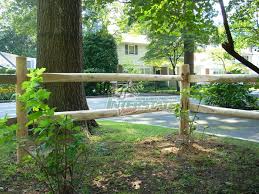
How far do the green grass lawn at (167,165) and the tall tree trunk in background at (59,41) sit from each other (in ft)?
3.34

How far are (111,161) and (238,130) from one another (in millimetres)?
4161

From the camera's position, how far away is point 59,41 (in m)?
6.09

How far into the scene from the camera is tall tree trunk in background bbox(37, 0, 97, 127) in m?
6.08

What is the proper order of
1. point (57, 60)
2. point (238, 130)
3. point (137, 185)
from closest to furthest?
point (137, 185), point (57, 60), point (238, 130)

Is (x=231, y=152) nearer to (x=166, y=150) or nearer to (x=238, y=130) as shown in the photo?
(x=166, y=150)

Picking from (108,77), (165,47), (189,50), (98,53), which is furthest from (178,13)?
(165,47)

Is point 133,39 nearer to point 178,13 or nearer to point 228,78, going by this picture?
point 228,78

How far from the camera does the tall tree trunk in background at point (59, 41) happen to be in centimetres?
608

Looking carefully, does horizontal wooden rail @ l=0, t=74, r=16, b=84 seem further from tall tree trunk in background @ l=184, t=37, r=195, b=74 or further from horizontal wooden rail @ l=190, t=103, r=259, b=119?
tall tree trunk in background @ l=184, t=37, r=195, b=74

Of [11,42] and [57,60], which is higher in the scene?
[11,42]

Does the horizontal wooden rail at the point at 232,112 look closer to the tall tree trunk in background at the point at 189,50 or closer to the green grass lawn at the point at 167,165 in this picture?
the green grass lawn at the point at 167,165

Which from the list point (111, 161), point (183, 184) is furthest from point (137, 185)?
point (111, 161)

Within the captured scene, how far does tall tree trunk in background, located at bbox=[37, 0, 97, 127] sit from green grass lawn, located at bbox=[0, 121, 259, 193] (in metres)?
1.02

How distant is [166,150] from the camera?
17.9ft
